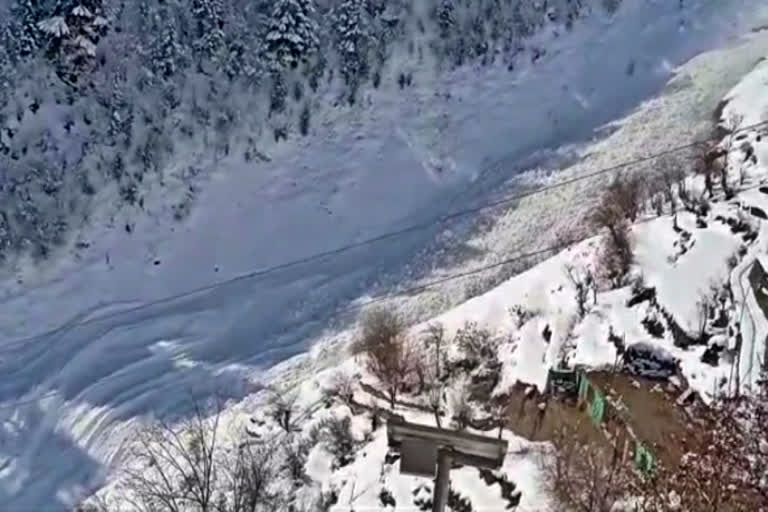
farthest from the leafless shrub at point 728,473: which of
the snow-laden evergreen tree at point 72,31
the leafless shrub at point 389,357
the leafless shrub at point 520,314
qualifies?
the snow-laden evergreen tree at point 72,31

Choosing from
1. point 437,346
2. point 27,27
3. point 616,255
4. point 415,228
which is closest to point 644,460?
point 616,255

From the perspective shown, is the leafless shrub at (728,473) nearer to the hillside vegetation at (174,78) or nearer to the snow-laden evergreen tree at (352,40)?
the hillside vegetation at (174,78)

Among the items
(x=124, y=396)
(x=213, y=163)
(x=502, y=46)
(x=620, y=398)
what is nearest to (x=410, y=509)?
(x=620, y=398)

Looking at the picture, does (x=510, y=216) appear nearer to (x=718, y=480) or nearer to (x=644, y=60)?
(x=644, y=60)

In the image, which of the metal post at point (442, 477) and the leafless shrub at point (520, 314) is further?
the leafless shrub at point (520, 314)

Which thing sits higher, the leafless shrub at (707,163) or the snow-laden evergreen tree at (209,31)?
the snow-laden evergreen tree at (209,31)

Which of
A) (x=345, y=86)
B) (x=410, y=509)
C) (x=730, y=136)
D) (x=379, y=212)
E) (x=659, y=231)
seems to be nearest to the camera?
(x=410, y=509)
